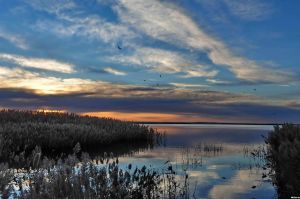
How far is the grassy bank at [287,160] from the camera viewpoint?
12.7 metres

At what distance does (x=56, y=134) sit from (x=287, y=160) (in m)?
20.6

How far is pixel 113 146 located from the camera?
114 ft

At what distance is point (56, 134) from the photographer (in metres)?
30.6

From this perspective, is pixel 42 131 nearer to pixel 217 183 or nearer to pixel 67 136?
pixel 67 136

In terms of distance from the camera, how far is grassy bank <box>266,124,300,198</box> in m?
12.7

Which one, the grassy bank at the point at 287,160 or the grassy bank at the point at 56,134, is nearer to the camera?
the grassy bank at the point at 287,160

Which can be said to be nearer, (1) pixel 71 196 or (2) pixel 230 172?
(1) pixel 71 196

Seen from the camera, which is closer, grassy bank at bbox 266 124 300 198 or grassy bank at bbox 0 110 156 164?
grassy bank at bbox 266 124 300 198

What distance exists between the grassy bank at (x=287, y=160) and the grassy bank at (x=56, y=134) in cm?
1053

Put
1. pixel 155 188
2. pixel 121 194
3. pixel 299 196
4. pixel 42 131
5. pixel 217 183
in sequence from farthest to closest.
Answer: pixel 42 131
pixel 217 183
pixel 155 188
pixel 299 196
pixel 121 194

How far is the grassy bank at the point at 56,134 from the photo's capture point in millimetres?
27469

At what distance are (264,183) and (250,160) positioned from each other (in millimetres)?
8888

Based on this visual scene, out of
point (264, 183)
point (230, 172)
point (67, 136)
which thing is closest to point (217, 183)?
point (264, 183)

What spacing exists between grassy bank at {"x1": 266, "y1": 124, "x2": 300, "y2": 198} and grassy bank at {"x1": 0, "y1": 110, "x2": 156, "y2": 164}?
10.5 meters
